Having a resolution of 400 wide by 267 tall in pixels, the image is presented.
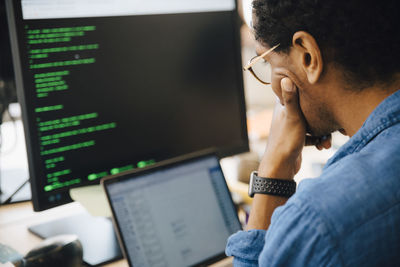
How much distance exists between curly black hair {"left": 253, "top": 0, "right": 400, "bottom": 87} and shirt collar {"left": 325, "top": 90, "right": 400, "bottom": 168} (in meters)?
0.04

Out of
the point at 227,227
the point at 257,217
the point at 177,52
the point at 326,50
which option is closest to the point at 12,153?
the point at 177,52

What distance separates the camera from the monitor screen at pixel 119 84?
0.74 m

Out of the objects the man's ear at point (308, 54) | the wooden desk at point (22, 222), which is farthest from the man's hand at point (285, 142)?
the wooden desk at point (22, 222)

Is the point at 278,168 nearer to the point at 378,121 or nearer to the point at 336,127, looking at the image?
the point at 336,127

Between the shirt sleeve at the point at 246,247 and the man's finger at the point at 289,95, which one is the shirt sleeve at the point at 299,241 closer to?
the shirt sleeve at the point at 246,247

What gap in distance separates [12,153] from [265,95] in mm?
1217

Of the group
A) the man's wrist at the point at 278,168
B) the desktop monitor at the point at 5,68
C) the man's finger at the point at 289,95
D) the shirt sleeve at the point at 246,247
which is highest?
the desktop monitor at the point at 5,68

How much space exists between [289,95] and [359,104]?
0.15 m

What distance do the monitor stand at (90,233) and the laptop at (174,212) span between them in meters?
0.12

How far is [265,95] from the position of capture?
197cm

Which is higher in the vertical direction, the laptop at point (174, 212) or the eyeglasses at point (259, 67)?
the eyeglasses at point (259, 67)

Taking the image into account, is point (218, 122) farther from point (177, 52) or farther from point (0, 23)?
point (0, 23)

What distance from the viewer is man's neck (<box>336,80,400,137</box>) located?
0.57 meters

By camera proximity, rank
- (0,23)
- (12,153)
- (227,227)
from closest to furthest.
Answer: (227,227)
(0,23)
(12,153)
